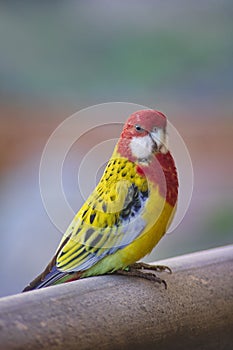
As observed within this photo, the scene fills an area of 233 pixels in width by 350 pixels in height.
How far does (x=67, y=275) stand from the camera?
1.12 metres

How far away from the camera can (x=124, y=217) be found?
3.69ft

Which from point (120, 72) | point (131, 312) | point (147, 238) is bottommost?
point (131, 312)

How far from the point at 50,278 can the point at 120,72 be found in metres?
3.58

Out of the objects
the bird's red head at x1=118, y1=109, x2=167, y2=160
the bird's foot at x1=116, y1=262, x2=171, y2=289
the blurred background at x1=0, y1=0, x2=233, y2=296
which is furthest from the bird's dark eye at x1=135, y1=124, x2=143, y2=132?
the blurred background at x1=0, y1=0, x2=233, y2=296

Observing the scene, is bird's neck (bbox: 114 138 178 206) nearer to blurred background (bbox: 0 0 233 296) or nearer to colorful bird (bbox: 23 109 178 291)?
colorful bird (bbox: 23 109 178 291)

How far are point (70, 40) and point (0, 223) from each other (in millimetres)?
2082

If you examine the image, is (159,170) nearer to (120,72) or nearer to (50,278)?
(50,278)

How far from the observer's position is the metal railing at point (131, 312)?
82 cm

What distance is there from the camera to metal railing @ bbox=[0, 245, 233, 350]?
82 centimetres

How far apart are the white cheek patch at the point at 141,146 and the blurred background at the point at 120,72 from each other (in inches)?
85.3

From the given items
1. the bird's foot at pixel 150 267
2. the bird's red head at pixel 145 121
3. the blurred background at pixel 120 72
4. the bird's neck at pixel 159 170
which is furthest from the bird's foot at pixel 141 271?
the blurred background at pixel 120 72

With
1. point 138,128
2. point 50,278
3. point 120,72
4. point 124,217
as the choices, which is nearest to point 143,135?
point 138,128

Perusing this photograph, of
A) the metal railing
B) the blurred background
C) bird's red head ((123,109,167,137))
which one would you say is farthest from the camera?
the blurred background

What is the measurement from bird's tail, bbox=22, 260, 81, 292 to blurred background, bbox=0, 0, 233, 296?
2.16 metres
